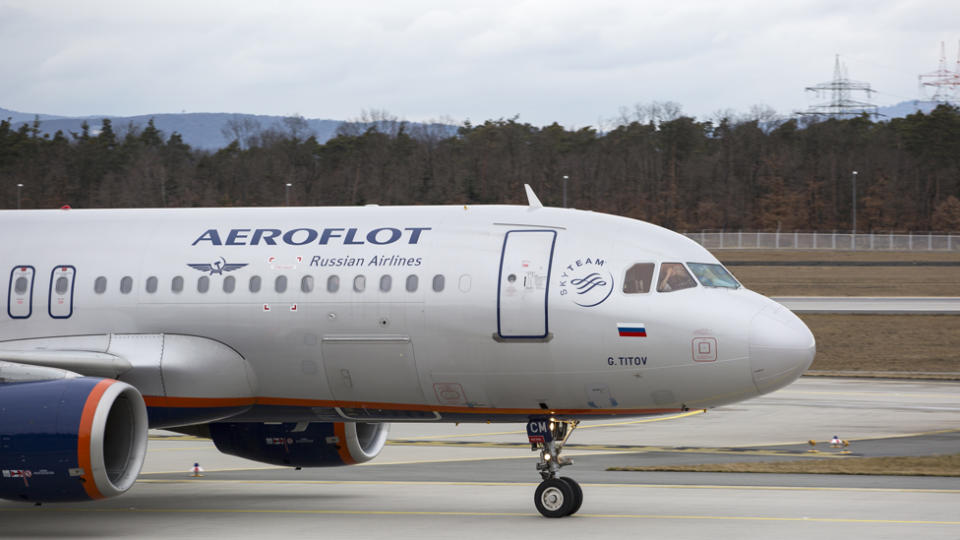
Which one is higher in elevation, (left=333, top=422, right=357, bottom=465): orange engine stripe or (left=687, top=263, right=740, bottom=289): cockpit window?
(left=687, top=263, right=740, bottom=289): cockpit window

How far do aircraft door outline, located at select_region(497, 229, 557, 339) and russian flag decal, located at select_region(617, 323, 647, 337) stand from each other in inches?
38.8

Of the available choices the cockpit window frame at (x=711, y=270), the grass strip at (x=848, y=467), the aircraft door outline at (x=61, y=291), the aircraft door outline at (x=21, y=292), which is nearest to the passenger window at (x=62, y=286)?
the aircraft door outline at (x=61, y=291)

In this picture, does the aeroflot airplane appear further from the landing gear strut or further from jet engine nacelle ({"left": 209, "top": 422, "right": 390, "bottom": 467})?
jet engine nacelle ({"left": 209, "top": 422, "right": 390, "bottom": 467})

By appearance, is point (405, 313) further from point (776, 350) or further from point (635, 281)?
point (776, 350)

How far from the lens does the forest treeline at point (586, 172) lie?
117 metres

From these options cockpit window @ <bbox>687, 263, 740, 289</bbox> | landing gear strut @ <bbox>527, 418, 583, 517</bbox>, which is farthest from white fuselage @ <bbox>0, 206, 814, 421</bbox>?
landing gear strut @ <bbox>527, 418, 583, 517</bbox>

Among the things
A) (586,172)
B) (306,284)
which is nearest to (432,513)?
(306,284)

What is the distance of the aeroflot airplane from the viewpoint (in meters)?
16.6

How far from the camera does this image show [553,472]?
17.7 metres

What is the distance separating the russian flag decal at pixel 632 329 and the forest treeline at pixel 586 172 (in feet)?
304

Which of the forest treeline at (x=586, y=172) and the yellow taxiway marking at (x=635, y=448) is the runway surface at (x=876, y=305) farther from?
the forest treeline at (x=586, y=172)

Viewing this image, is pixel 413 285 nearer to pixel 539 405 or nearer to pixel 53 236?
pixel 539 405

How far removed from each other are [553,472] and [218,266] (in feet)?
18.8

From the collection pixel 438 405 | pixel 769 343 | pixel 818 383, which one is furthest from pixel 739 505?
pixel 818 383
